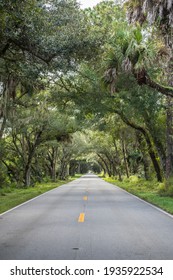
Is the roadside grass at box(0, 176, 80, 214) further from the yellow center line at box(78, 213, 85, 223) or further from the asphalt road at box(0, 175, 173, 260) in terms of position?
the yellow center line at box(78, 213, 85, 223)

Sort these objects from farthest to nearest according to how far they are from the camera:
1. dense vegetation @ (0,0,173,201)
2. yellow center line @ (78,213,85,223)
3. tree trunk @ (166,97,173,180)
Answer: tree trunk @ (166,97,173,180)
dense vegetation @ (0,0,173,201)
yellow center line @ (78,213,85,223)

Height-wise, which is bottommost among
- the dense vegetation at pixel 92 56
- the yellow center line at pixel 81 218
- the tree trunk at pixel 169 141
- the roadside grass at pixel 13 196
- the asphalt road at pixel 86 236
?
the asphalt road at pixel 86 236

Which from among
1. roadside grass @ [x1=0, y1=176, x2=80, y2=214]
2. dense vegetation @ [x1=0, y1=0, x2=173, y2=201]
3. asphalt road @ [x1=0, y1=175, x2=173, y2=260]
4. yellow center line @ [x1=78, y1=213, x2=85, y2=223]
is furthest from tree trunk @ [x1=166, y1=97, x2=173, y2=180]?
yellow center line @ [x1=78, y1=213, x2=85, y2=223]

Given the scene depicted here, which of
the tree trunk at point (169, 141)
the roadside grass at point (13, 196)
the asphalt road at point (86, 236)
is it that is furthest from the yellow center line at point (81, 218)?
the tree trunk at point (169, 141)

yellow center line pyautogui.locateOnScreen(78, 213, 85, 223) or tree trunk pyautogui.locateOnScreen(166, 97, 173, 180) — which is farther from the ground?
tree trunk pyautogui.locateOnScreen(166, 97, 173, 180)

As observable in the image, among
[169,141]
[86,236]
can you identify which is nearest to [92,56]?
[86,236]

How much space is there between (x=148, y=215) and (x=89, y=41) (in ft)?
22.0

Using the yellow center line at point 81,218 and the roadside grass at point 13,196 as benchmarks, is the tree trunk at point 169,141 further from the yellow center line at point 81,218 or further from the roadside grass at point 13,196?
the yellow center line at point 81,218

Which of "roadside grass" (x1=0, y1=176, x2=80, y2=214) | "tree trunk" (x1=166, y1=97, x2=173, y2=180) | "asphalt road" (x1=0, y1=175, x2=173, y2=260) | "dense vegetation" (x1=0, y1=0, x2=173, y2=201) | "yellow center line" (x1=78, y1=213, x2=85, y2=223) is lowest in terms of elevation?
"asphalt road" (x1=0, y1=175, x2=173, y2=260)

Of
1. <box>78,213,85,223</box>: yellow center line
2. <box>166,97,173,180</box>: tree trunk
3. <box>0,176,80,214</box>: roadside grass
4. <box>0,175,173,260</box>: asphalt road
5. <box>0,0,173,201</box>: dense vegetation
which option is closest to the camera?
<box>0,175,173,260</box>: asphalt road

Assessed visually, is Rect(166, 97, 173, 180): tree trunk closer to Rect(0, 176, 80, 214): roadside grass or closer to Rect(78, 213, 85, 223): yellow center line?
Rect(0, 176, 80, 214): roadside grass

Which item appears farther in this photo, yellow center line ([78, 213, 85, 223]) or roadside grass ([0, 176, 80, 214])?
roadside grass ([0, 176, 80, 214])

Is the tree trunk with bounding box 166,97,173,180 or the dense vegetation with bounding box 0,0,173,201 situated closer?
the dense vegetation with bounding box 0,0,173,201
